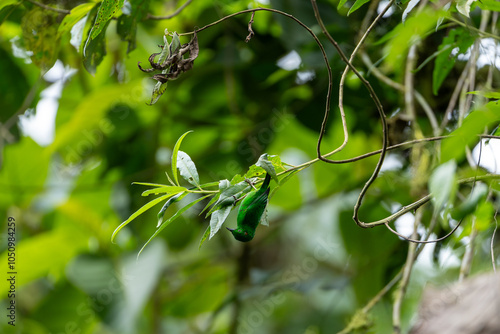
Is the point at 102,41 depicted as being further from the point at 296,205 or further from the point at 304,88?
the point at 296,205

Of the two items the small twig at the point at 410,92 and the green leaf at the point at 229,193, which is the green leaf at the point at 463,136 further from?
the small twig at the point at 410,92

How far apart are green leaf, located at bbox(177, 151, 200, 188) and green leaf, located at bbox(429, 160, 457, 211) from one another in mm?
224

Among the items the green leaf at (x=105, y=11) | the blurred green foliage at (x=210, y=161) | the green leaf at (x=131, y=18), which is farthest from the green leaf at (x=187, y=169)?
the blurred green foliage at (x=210, y=161)

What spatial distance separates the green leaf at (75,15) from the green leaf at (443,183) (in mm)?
519

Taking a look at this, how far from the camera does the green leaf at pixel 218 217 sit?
1.55 ft

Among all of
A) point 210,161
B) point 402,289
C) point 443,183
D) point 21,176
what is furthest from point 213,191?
point 21,176

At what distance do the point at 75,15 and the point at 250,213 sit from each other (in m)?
0.41

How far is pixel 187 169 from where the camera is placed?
0.52 metres

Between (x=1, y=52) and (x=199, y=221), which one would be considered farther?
(x=199, y=221)

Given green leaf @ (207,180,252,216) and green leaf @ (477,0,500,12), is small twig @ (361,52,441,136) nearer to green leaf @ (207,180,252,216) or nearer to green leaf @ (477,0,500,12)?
green leaf @ (477,0,500,12)

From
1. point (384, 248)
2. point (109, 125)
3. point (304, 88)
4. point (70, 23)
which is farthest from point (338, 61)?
point (109, 125)

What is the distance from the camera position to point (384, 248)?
1.20m

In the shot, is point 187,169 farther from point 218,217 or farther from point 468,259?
point 468,259

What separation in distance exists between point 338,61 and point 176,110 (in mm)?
508
